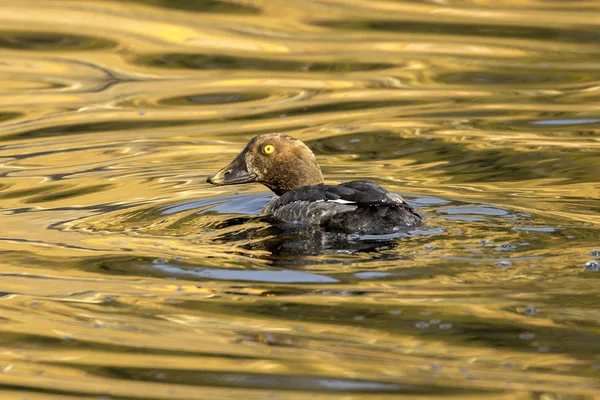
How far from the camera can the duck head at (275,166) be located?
8.45 meters

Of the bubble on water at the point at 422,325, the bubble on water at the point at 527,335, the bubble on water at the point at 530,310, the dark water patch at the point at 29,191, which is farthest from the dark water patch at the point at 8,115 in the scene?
the bubble on water at the point at 527,335

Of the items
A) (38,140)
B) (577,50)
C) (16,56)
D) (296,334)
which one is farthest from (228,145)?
(296,334)

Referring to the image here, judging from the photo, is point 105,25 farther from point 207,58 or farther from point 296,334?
point 296,334

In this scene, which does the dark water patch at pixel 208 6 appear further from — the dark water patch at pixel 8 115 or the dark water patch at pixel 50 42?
the dark water patch at pixel 8 115

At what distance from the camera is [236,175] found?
856 centimetres

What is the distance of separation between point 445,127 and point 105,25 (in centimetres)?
448

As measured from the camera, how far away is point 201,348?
504cm

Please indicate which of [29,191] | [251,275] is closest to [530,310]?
[251,275]

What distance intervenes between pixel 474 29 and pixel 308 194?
6548 mm

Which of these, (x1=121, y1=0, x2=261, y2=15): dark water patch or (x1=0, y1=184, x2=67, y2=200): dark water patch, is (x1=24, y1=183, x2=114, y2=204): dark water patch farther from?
(x1=121, y1=0, x2=261, y2=15): dark water patch

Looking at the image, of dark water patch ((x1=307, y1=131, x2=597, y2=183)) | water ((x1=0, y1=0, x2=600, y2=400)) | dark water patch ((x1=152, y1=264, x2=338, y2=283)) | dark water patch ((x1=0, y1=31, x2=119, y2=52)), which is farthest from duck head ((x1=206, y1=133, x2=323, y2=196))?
dark water patch ((x1=0, y1=31, x2=119, y2=52))

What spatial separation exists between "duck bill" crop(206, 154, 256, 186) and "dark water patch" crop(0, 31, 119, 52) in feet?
15.0

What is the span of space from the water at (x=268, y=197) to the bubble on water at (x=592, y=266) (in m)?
0.02

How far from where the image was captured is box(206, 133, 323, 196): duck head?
8453mm
